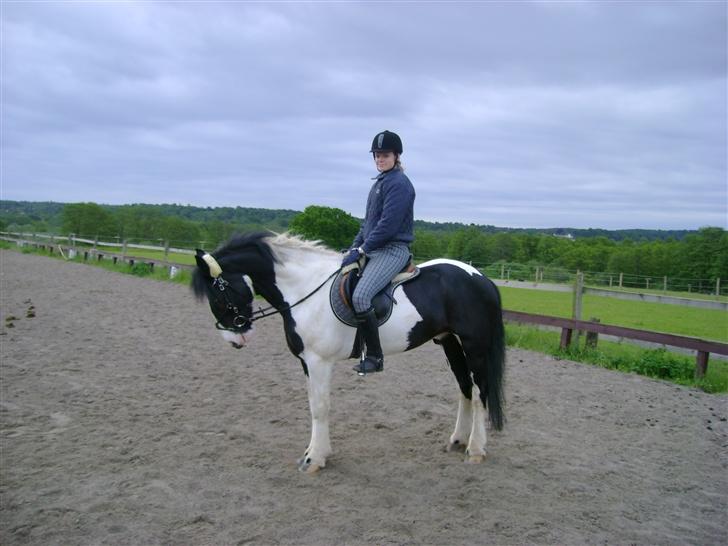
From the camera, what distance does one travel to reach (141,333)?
9.52m

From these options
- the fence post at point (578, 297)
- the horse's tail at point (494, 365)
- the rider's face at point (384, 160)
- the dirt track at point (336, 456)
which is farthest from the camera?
the fence post at point (578, 297)

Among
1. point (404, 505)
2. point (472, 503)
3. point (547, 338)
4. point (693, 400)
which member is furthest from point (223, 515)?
point (547, 338)

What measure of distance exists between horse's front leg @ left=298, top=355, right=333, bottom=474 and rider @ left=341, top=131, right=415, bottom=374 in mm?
311

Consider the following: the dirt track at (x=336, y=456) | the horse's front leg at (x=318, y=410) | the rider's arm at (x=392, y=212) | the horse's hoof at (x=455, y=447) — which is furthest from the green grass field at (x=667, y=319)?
the horse's front leg at (x=318, y=410)

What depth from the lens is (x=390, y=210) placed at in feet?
14.4

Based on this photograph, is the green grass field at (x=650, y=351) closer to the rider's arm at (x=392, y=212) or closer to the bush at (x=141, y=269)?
the rider's arm at (x=392, y=212)

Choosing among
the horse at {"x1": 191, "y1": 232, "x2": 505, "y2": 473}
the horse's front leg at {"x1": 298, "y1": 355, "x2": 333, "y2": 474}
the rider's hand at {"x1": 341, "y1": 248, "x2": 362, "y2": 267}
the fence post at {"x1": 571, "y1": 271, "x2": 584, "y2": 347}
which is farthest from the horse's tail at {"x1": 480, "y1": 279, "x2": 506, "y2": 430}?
the fence post at {"x1": 571, "y1": 271, "x2": 584, "y2": 347}

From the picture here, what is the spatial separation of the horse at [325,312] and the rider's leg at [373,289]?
0.61 feet

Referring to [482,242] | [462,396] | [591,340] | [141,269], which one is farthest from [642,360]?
[482,242]

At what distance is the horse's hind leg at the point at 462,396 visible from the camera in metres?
5.01

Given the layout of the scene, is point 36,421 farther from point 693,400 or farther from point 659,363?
point 659,363

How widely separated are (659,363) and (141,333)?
8.94 m

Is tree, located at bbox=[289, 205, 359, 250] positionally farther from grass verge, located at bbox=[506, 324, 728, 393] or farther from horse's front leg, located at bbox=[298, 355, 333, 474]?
horse's front leg, located at bbox=[298, 355, 333, 474]

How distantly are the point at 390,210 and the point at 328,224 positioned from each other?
13872 millimetres
